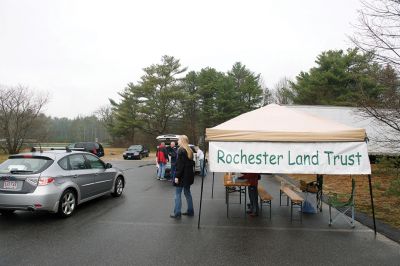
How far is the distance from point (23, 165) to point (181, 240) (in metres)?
3.93

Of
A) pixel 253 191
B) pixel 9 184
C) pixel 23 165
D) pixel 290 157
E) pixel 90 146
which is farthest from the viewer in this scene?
pixel 90 146

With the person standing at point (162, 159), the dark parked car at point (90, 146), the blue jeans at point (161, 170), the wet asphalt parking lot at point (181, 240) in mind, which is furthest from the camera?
the dark parked car at point (90, 146)

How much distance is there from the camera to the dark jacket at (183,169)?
7565 millimetres

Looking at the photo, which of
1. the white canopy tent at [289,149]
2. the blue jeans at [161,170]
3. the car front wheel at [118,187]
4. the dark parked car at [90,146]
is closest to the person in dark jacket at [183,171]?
the white canopy tent at [289,149]

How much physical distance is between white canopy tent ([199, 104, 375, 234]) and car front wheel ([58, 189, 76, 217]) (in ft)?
11.2

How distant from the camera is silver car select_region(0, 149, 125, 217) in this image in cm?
692

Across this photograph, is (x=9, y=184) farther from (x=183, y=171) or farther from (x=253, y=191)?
(x=253, y=191)

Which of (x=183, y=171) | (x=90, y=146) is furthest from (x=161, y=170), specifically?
(x=90, y=146)

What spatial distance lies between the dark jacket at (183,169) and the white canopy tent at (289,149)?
94 cm

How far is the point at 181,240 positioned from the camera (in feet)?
19.9

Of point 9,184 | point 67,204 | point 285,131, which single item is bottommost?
point 67,204

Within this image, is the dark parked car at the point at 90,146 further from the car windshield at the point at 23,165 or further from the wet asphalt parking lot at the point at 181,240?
the car windshield at the point at 23,165

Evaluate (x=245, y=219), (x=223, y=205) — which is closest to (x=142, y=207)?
(x=223, y=205)

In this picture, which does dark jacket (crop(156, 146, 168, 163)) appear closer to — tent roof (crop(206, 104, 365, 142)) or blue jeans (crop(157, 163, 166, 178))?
blue jeans (crop(157, 163, 166, 178))
